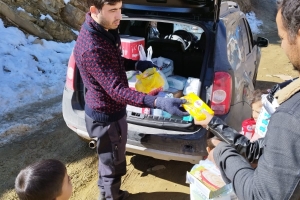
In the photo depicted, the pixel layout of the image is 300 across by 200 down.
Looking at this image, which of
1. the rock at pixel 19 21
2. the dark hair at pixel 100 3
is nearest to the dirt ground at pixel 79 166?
the dark hair at pixel 100 3

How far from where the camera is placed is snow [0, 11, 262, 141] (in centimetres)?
489

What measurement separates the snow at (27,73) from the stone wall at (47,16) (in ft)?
0.55

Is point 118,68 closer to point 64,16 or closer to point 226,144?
point 226,144

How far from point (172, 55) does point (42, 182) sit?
2.95 m

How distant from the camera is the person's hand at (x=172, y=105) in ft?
7.39

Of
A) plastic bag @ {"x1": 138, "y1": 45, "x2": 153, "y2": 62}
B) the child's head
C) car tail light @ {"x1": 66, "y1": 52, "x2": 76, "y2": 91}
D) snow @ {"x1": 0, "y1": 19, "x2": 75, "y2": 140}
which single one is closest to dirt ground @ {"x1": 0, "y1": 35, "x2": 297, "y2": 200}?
snow @ {"x1": 0, "y1": 19, "x2": 75, "y2": 140}

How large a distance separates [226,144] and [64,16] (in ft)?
24.1

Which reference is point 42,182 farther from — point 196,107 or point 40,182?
point 196,107

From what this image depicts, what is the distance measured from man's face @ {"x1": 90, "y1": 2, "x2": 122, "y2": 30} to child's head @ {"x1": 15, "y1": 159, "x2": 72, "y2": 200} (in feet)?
3.63

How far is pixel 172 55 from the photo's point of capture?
4.34m

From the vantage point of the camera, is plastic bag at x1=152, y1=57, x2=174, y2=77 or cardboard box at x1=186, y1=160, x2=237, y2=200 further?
plastic bag at x1=152, y1=57, x2=174, y2=77

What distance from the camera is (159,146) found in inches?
120

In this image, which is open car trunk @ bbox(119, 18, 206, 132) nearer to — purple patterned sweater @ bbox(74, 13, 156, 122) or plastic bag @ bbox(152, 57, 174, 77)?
plastic bag @ bbox(152, 57, 174, 77)

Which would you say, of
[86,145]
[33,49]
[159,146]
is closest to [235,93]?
[159,146]
